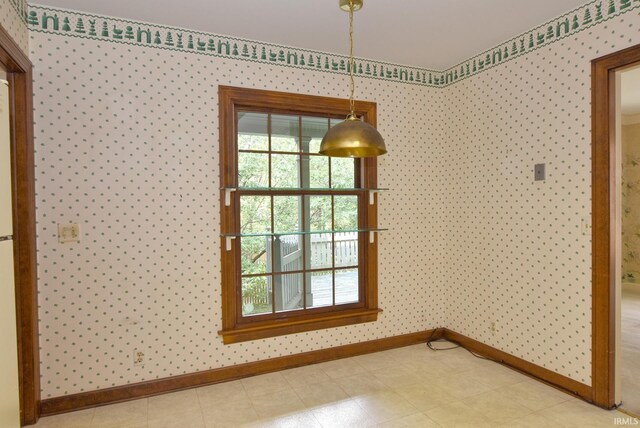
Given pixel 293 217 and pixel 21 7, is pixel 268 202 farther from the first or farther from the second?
pixel 21 7

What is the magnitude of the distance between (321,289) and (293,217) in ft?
2.40

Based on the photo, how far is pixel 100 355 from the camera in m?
2.76

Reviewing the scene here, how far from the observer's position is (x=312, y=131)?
3516 millimetres

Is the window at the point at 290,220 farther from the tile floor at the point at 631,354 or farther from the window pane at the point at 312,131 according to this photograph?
the tile floor at the point at 631,354

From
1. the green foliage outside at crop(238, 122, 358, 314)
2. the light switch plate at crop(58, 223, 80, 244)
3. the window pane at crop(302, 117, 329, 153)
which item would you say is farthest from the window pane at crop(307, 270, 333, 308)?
the light switch plate at crop(58, 223, 80, 244)

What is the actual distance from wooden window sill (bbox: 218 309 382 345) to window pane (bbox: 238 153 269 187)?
3.88ft

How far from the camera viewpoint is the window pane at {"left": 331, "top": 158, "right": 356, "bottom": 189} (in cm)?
360

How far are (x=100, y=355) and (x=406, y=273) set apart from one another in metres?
2.68

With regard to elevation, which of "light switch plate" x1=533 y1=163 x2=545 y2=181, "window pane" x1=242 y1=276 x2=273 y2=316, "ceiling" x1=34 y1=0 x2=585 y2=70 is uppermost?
"ceiling" x1=34 y1=0 x2=585 y2=70

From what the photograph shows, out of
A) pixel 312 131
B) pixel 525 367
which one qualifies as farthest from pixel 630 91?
pixel 312 131

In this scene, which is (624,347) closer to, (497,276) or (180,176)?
(497,276)

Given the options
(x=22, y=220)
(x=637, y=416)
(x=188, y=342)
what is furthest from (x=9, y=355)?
(x=637, y=416)

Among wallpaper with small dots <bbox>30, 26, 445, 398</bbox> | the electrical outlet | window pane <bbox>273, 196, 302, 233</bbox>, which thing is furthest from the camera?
window pane <bbox>273, 196, 302, 233</bbox>

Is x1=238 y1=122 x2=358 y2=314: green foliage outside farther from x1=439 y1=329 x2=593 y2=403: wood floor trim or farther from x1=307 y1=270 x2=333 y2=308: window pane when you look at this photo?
x1=439 y1=329 x2=593 y2=403: wood floor trim
